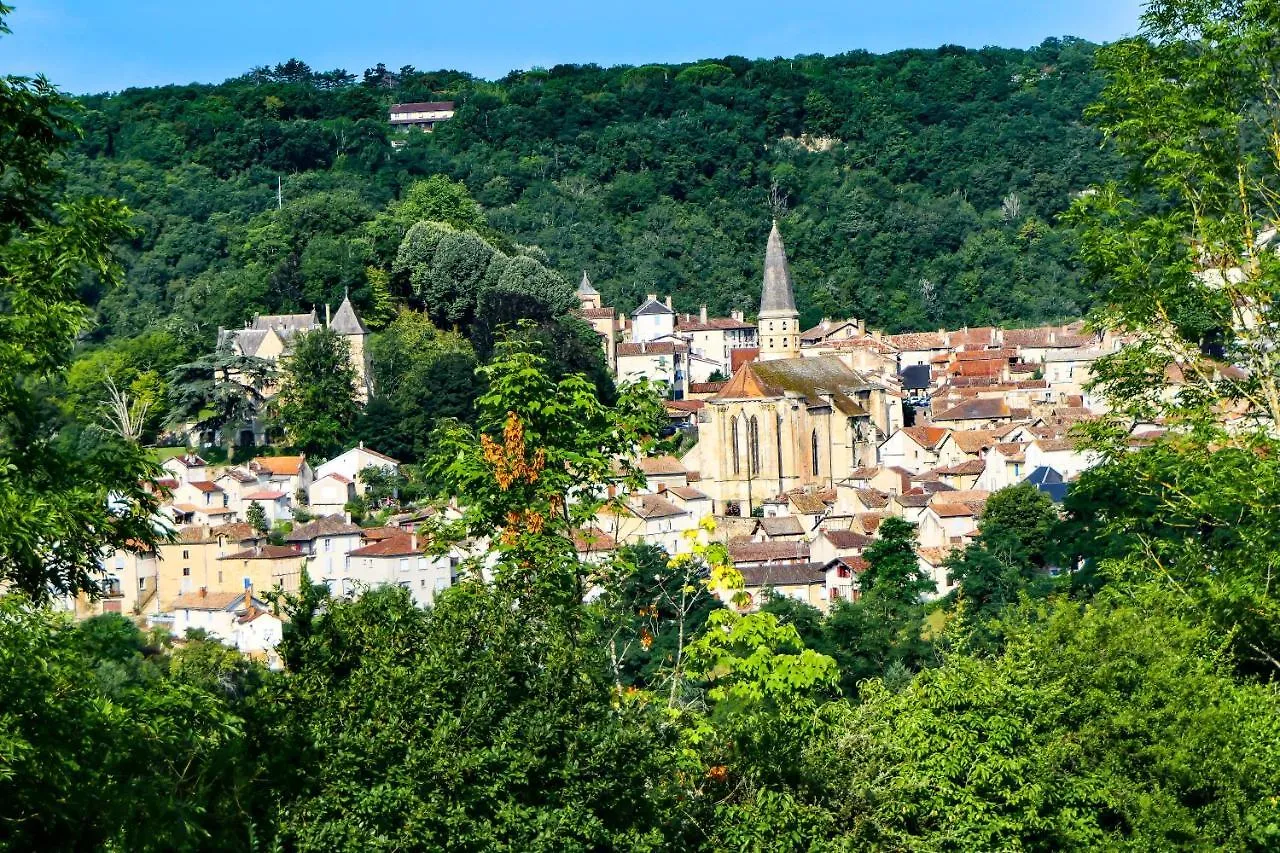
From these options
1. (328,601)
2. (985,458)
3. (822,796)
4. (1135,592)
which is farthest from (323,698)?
(985,458)

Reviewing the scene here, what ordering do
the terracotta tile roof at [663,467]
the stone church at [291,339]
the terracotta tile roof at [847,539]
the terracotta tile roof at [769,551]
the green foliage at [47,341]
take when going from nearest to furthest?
1. the green foliage at [47,341]
2. the terracotta tile roof at [847,539]
3. the terracotta tile roof at [769,551]
4. the terracotta tile roof at [663,467]
5. the stone church at [291,339]

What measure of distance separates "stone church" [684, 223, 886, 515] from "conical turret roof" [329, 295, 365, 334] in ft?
46.1

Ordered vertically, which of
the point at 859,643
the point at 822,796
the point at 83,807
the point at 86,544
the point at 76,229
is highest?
the point at 76,229

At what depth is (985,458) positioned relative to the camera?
196ft

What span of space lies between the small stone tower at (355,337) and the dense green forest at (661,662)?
51918 mm

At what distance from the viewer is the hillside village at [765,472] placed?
49.2 meters

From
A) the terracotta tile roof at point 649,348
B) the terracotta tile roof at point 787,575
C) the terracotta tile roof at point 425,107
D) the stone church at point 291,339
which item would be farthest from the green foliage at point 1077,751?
the terracotta tile roof at point 425,107

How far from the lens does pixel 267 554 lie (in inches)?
1986

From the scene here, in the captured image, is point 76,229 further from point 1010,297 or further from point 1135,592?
point 1010,297

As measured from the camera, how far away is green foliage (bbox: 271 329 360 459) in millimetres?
62562

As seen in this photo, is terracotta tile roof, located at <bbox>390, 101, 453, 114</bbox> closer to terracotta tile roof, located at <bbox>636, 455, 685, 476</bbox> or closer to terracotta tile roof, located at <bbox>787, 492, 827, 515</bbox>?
terracotta tile roof, located at <bbox>636, 455, 685, 476</bbox>

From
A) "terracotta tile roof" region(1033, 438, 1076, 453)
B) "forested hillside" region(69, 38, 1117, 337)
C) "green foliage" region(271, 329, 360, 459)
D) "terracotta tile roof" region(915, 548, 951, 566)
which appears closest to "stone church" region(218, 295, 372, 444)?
"green foliage" region(271, 329, 360, 459)

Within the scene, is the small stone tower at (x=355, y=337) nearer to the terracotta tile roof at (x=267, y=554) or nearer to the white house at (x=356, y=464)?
the white house at (x=356, y=464)

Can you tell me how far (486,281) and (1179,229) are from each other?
5892 centimetres
